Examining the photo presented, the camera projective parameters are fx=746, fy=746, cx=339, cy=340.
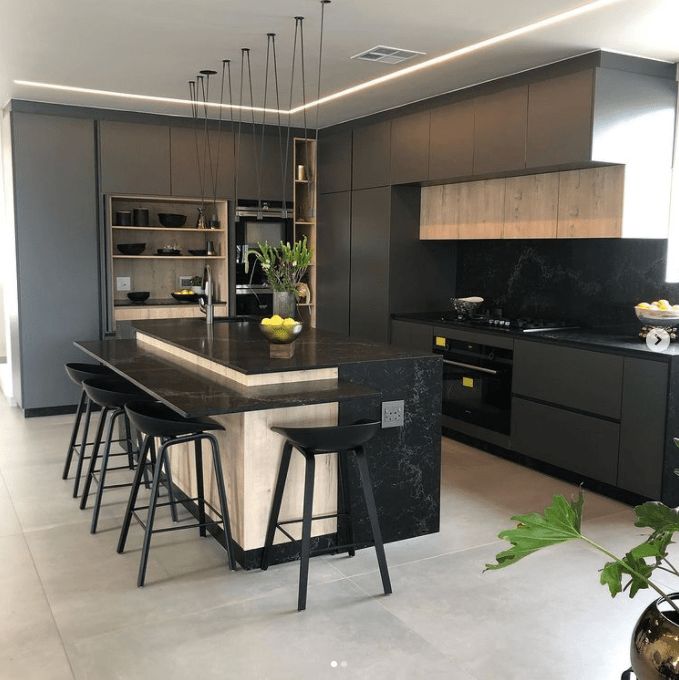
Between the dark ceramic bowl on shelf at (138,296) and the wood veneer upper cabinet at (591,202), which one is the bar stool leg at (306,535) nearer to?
the wood veneer upper cabinet at (591,202)

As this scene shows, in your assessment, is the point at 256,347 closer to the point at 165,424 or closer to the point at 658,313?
the point at 165,424

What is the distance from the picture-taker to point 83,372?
4500mm

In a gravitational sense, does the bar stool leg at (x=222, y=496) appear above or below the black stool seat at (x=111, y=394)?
below

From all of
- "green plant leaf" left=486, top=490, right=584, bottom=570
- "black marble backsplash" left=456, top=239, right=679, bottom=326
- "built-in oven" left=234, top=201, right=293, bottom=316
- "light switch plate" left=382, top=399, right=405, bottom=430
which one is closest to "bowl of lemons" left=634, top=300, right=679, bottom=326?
"black marble backsplash" left=456, top=239, right=679, bottom=326

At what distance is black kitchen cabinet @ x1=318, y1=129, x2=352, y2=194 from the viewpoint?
687 centimetres

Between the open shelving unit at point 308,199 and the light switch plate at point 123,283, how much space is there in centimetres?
165

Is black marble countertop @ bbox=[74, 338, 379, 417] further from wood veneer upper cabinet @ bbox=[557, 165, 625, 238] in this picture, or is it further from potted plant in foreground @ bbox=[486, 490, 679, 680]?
wood veneer upper cabinet @ bbox=[557, 165, 625, 238]

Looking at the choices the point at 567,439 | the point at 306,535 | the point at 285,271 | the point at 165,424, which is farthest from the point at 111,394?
the point at 567,439

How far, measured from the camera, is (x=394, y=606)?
122 inches

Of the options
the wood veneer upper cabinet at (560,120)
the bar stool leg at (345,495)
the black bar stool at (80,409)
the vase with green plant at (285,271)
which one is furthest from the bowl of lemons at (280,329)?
the wood veneer upper cabinet at (560,120)

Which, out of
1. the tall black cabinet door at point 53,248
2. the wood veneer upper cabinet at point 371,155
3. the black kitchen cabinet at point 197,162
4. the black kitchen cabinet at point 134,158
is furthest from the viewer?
the black kitchen cabinet at point 197,162

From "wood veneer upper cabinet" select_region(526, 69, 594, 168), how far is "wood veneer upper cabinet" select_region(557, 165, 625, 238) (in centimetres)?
28

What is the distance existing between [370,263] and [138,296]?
2.13 m

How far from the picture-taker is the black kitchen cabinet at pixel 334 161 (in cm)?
687
